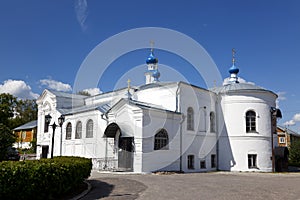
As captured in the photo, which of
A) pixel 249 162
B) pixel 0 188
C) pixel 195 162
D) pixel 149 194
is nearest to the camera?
pixel 0 188

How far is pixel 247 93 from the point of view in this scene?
22547mm

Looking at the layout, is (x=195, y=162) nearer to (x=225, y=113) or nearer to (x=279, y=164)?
(x=225, y=113)

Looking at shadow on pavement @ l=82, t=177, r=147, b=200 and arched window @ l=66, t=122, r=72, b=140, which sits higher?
arched window @ l=66, t=122, r=72, b=140

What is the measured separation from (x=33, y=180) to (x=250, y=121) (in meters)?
18.4

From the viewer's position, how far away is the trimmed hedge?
7.04m

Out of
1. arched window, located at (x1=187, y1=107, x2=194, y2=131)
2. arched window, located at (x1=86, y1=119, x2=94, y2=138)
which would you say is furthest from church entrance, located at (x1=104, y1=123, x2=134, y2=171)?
arched window, located at (x1=187, y1=107, x2=194, y2=131)

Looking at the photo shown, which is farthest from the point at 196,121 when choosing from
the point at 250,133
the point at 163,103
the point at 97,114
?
the point at 97,114

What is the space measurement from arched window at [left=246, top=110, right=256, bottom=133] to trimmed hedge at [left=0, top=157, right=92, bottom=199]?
16644 millimetres

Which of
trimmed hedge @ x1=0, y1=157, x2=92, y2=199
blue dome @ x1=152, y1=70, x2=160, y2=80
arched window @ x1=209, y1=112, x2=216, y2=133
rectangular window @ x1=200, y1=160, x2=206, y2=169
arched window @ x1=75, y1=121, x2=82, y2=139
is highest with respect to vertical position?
blue dome @ x1=152, y1=70, x2=160, y2=80

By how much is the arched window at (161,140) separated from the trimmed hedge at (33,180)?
943 cm

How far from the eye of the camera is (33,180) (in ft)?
24.7

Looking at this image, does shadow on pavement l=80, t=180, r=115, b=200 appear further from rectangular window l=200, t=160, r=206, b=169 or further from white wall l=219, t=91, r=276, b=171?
white wall l=219, t=91, r=276, b=171

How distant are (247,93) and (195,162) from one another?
695 cm

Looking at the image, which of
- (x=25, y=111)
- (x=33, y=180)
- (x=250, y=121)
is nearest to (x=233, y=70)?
(x=250, y=121)
